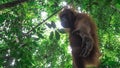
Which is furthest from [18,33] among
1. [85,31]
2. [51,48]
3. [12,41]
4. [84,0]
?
[51,48]

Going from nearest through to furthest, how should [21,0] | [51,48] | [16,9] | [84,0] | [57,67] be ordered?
[21,0]
[84,0]
[16,9]
[51,48]
[57,67]

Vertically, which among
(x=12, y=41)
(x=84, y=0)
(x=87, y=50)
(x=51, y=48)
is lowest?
(x=51, y=48)

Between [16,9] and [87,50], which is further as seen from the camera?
[16,9]

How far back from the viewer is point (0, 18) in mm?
3844

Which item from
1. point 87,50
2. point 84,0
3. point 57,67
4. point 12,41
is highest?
point 84,0

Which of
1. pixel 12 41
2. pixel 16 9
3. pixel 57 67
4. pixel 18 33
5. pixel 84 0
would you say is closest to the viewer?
pixel 12 41

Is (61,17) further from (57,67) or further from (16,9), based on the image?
(57,67)

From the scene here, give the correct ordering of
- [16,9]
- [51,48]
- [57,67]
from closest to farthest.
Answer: [16,9] < [51,48] < [57,67]

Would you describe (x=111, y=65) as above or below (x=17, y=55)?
below

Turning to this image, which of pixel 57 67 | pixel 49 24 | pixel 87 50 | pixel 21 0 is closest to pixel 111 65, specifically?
pixel 87 50

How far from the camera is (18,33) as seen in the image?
3.64 meters

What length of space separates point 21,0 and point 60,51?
4.54m

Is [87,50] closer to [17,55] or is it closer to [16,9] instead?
[17,55]

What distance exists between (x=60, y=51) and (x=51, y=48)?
1.33 meters
